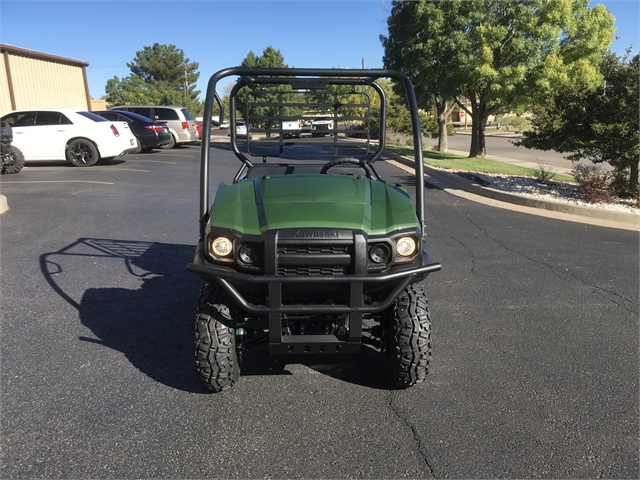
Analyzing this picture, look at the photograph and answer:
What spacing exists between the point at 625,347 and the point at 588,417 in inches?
49.7

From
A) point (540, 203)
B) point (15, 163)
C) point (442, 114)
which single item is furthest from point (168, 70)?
point (540, 203)

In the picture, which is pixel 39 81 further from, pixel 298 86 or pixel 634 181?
pixel 634 181

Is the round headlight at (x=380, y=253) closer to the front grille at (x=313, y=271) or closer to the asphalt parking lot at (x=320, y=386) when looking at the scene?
the front grille at (x=313, y=271)

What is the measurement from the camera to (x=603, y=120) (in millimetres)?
9500

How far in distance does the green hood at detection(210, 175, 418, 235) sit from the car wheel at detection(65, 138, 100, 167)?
11.9 m

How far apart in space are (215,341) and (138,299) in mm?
2116

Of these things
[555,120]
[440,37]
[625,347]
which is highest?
[440,37]

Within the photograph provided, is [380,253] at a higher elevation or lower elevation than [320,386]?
higher

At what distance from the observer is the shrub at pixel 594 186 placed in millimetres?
9781

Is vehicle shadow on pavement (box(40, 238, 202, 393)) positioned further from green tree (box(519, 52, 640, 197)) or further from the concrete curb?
green tree (box(519, 52, 640, 197))

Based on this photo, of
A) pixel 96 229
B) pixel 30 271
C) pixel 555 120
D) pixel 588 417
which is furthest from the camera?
pixel 555 120

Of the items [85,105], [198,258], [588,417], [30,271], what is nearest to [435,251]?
[588,417]

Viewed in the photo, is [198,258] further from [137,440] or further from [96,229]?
[96,229]

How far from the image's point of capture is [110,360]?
3.84 m
